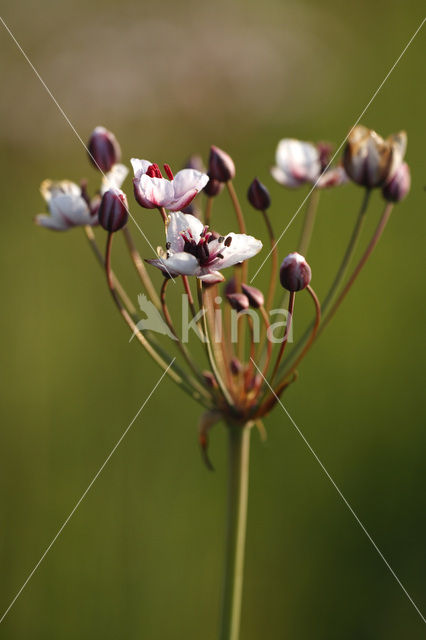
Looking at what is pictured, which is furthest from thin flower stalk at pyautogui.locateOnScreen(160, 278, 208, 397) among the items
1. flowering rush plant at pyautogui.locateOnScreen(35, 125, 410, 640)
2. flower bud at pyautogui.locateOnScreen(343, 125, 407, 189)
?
flower bud at pyautogui.locateOnScreen(343, 125, 407, 189)

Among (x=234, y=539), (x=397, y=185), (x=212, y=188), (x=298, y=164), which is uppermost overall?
(x=397, y=185)

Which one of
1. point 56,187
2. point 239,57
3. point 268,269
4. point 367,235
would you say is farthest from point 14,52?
point 56,187

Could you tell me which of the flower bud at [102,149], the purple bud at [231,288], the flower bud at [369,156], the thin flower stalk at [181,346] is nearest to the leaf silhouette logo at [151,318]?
the thin flower stalk at [181,346]

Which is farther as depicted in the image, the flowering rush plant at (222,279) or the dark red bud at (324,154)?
the dark red bud at (324,154)

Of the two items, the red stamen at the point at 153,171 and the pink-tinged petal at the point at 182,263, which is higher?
the red stamen at the point at 153,171

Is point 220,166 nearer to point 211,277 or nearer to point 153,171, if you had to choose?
point 153,171

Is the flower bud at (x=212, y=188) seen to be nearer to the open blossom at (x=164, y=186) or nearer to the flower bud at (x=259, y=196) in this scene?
the flower bud at (x=259, y=196)

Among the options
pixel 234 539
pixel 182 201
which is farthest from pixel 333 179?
pixel 234 539
